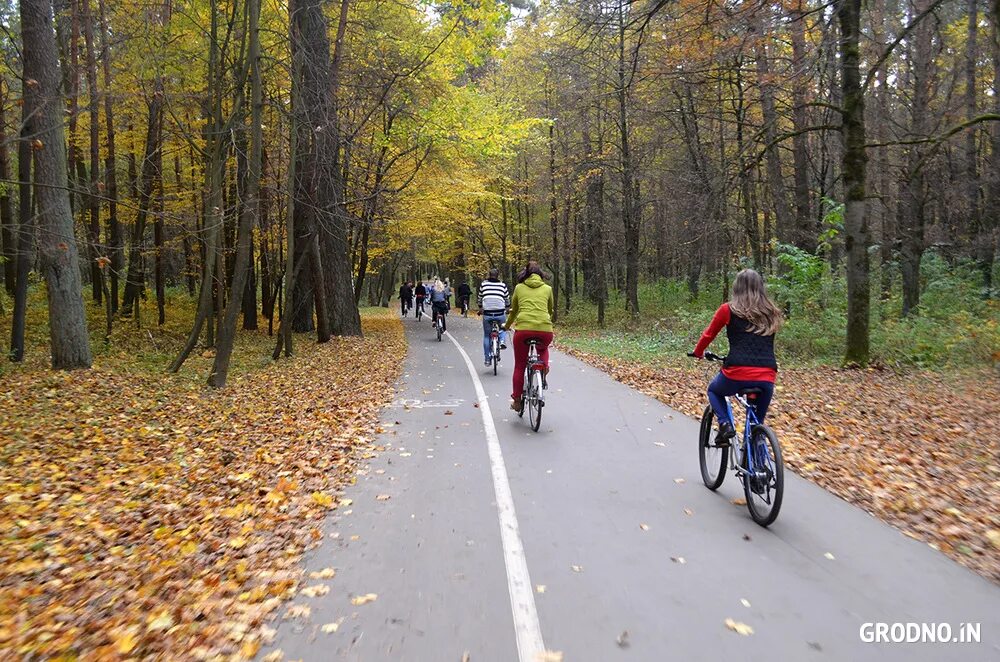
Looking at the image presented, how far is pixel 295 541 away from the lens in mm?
4695

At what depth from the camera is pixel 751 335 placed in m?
5.08

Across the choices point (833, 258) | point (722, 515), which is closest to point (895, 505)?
point (722, 515)

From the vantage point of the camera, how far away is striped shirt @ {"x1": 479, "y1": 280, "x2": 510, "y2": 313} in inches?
514

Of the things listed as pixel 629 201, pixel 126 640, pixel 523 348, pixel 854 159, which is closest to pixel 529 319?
pixel 523 348

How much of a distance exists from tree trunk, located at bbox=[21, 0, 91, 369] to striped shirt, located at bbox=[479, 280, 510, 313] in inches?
296

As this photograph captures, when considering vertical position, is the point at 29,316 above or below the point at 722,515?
above

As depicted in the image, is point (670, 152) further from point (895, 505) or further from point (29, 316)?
point (29, 316)

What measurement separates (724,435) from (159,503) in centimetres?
526

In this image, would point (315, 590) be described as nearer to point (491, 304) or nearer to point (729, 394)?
point (729, 394)

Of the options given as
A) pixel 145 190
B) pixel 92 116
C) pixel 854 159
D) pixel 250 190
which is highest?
pixel 92 116

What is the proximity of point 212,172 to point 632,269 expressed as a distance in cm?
1637

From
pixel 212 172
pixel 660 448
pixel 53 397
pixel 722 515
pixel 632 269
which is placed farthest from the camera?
pixel 632 269

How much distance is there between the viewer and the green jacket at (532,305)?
860cm

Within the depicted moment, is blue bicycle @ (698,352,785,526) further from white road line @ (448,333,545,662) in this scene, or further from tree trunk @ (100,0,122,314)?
tree trunk @ (100,0,122,314)
